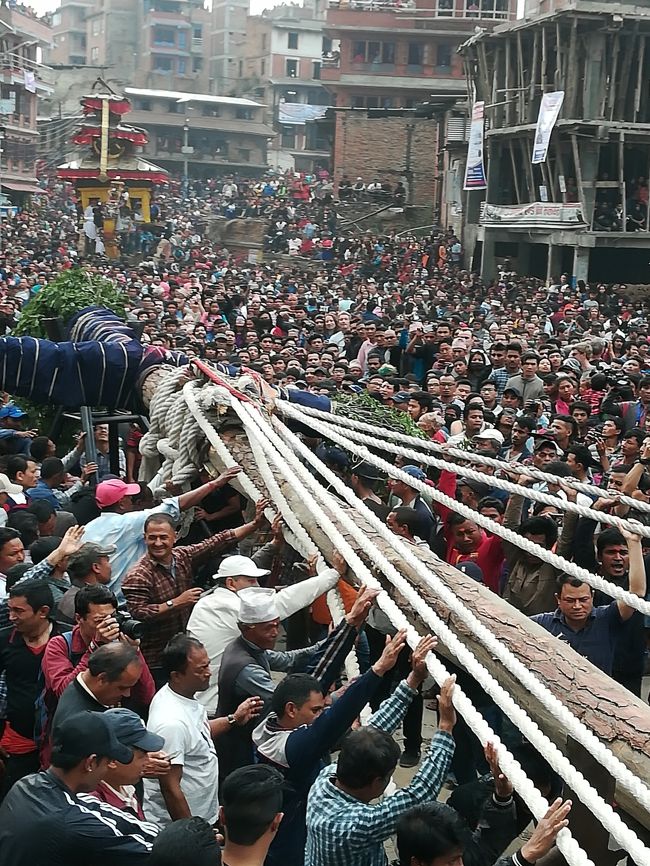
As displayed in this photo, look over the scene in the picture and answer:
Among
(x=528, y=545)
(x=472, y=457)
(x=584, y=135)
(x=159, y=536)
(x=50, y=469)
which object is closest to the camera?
(x=528, y=545)

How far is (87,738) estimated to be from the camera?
337 cm

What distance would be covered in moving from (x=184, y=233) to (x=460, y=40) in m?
16.1

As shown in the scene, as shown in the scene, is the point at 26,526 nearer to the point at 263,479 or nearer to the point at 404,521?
the point at 263,479

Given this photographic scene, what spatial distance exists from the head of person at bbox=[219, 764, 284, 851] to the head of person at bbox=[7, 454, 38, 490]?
4429 millimetres

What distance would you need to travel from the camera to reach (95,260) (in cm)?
3025

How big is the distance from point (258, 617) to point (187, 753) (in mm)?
683

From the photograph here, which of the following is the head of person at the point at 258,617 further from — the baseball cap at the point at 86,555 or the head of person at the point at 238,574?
the baseball cap at the point at 86,555

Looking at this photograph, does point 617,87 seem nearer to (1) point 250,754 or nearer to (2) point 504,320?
(2) point 504,320

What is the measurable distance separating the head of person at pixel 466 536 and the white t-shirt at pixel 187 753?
2.72m

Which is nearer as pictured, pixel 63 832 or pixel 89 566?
pixel 63 832

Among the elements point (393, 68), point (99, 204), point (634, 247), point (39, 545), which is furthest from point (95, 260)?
point (39, 545)

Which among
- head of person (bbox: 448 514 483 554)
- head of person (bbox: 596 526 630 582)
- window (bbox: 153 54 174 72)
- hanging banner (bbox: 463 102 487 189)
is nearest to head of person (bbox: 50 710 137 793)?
head of person (bbox: 596 526 630 582)

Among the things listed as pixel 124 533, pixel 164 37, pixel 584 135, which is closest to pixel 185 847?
pixel 124 533

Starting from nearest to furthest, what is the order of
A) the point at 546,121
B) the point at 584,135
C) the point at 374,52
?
the point at 546,121, the point at 584,135, the point at 374,52
